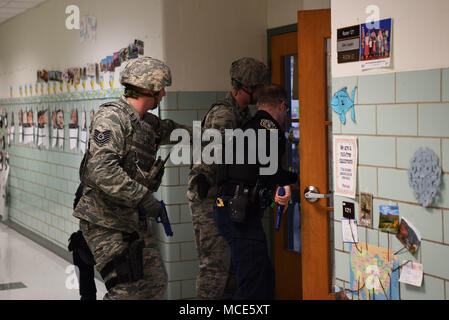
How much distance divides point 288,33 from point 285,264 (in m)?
1.79

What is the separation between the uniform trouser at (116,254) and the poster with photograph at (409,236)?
146cm

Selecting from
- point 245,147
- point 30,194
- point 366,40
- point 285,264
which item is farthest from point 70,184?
point 366,40

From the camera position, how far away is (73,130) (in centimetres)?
640

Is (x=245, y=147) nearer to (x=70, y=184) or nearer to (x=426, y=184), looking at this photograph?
(x=426, y=184)

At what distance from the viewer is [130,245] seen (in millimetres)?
3486

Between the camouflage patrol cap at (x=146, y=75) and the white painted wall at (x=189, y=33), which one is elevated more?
the white painted wall at (x=189, y=33)

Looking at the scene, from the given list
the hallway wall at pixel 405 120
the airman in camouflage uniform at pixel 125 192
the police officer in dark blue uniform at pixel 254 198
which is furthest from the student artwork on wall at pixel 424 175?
the airman in camouflage uniform at pixel 125 192

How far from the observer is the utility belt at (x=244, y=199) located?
370 cm

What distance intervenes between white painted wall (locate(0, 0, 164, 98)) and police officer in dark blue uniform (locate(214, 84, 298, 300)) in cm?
116

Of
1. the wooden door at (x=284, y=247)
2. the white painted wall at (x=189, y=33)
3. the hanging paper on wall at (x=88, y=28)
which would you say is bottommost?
the wooden door at (x=284, y=247)

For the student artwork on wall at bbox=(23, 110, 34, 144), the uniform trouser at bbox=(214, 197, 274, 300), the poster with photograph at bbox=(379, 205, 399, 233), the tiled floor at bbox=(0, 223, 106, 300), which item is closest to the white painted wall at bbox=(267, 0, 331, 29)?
the uniform trouser at bbox=(214, 197, 274, 300)

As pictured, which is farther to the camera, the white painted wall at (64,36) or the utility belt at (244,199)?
the white painted wall at (64,36)

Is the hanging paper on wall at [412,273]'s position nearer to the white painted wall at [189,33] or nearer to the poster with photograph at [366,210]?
the poster with photograph at [366,210]

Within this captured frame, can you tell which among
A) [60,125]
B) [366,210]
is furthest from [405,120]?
[60,125]
